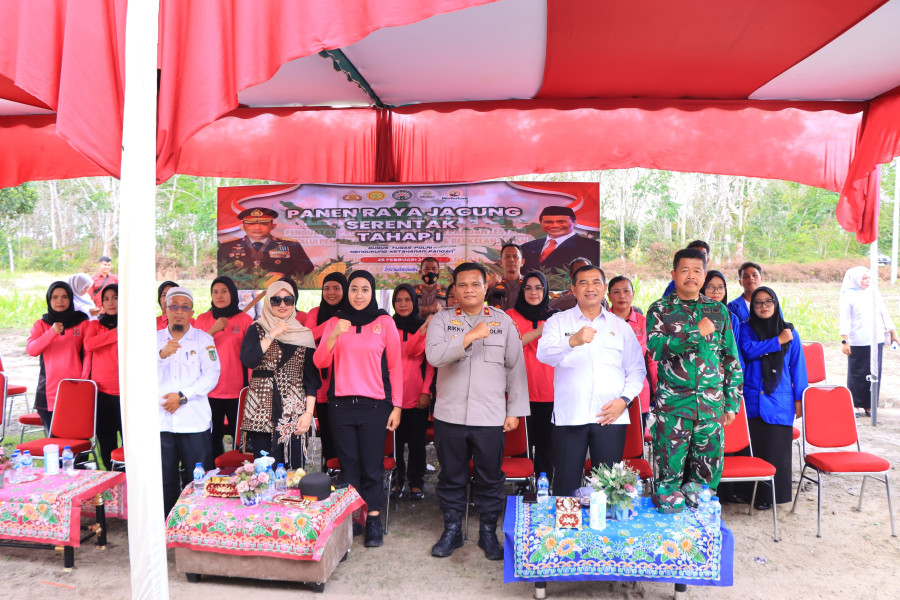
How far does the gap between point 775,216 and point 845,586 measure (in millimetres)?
15764

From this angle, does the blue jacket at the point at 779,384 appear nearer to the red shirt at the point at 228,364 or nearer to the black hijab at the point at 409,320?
the black hijab at the point at 409,320

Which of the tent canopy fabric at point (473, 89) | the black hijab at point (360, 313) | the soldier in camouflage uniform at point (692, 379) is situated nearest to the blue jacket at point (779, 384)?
the soldier in camouflage uniform at point (692, 379)

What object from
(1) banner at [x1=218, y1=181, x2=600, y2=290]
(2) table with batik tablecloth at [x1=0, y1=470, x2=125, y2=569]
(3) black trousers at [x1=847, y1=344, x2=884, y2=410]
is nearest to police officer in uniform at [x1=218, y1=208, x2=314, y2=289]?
(1) banner at [x1=218, y1=181, x2=600, y2=290]

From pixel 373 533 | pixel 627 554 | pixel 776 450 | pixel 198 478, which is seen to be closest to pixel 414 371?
pixel 373 533

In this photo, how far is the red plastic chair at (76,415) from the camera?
4555 mm

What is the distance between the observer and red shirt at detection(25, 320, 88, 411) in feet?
16.7

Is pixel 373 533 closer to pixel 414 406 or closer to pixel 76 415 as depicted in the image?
pixel 414 406

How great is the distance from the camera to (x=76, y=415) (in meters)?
4.58

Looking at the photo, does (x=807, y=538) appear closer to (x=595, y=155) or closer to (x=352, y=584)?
(x=352, y=584)

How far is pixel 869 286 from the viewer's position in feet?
23.3

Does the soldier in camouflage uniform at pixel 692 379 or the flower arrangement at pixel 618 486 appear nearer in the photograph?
the flower arrangement at pixel 618 486

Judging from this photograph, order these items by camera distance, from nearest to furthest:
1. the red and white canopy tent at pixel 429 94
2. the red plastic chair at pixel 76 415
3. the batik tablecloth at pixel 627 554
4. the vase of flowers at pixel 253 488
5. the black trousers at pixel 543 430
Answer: the red and white canopy tent at pixel 429 94, the batik tablecloth at pixel 627 554, the vase of flowers at pixel 253 488, the red plastic chair at pixel 76 415, the black trousers at pixel 543 430

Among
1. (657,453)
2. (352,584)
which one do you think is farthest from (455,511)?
(657,453)

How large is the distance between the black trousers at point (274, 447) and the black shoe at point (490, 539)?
1.32m
